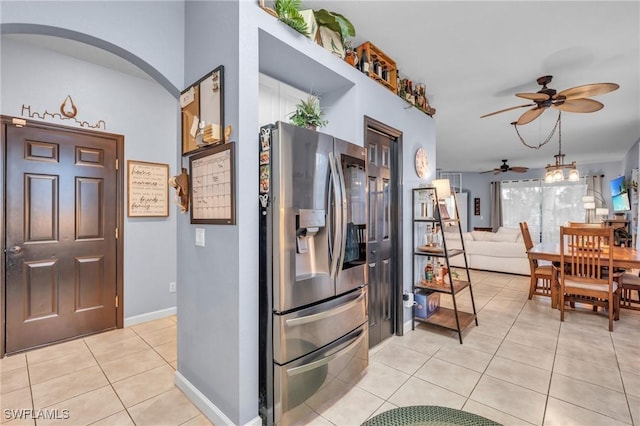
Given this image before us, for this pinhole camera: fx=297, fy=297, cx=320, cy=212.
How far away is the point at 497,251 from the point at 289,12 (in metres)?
5.88

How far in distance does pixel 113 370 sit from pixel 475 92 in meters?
4.79

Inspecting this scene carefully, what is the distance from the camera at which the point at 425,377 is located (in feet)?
7.54

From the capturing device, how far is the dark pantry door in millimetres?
2764

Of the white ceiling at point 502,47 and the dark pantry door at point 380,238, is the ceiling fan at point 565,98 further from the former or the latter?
the dark pantry door at point 380,238

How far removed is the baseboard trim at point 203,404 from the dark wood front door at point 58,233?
1.60m

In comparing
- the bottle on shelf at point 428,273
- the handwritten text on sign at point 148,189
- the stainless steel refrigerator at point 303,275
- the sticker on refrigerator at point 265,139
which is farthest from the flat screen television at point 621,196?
the handwritten text on sign at point 148,189

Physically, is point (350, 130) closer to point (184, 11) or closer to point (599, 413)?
point (184, 11)

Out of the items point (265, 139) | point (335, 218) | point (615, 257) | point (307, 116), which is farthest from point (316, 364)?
point (615, 257)

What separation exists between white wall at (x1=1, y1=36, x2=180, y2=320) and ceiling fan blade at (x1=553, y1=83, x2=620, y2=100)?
4.25m

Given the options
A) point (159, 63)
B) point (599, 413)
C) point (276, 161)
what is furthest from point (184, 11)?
point (599, 413)

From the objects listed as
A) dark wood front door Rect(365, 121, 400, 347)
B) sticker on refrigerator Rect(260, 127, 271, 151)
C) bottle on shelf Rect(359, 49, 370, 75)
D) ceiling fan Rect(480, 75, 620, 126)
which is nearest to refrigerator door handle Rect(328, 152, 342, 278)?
sticker on refrigerator Rect(260, 127, 271, 151)

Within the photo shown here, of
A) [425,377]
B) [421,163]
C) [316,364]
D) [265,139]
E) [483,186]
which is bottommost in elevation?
[425,377]

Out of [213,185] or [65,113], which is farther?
[65,113]

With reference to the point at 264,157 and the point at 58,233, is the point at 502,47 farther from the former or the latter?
the point at 58,233
